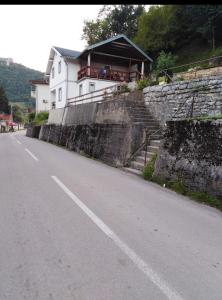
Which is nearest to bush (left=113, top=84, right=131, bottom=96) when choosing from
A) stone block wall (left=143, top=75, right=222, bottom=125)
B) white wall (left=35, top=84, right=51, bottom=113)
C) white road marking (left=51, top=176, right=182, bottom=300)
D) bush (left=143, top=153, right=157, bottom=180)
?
stone block wall (left=143, top=75, right=222, bottom=125)

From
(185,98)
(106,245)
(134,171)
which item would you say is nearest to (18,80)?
(185,98)

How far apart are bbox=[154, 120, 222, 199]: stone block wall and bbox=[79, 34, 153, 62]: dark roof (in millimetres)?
22094

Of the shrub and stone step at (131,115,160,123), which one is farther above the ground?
stone step at (131,115,160,123)

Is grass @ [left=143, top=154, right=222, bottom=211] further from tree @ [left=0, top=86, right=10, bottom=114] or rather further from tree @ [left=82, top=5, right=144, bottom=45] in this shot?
Answer: tree @ [left=0, top=86, right=10, bottom=114]

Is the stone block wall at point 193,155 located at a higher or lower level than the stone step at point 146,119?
lower

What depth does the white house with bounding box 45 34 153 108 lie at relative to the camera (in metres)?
29.2

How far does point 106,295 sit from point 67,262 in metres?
0.83

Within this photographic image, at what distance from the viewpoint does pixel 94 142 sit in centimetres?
1533


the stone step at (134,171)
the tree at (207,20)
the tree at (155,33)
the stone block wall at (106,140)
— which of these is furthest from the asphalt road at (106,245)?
the tree at (155,33)

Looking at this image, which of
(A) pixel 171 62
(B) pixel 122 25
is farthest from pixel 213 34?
(B) pixel 122 25

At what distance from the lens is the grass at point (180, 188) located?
6751mm

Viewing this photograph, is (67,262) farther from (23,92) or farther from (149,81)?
(23,92)

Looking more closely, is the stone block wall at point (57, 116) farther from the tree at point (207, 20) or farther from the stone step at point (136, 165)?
the stone step at point (136, 165)

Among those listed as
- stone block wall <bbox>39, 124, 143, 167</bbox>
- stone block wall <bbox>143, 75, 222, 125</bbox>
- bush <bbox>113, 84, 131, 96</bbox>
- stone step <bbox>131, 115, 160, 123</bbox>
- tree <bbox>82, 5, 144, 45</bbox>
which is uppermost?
tree <bbox>82, 5, 144, 45</bbox>
